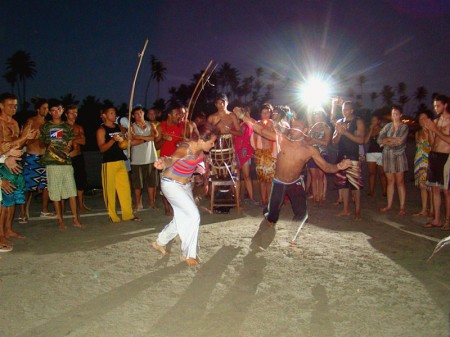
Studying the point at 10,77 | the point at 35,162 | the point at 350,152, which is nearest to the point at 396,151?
the point at 350,152

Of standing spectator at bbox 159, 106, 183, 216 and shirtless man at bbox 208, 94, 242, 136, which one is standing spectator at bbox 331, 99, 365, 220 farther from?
standing spectator at bbox 159, 106, 183, 216

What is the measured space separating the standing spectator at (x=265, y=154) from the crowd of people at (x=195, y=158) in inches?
0.8

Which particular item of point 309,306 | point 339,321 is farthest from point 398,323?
point 309,306

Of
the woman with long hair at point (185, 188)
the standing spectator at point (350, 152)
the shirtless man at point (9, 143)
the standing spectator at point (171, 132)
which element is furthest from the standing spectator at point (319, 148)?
the shirtless man at point (9, 143)

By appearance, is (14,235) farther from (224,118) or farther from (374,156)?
(374,156)

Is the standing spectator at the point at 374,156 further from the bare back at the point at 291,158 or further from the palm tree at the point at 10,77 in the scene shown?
the palm tree at the point at 10,77

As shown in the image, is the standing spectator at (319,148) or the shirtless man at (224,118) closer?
the standing spectator at (319,148)

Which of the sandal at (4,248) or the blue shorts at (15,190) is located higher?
the blue shorts at (15,190)

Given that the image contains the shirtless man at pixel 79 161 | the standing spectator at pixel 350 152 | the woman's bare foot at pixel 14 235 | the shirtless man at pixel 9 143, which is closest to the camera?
the shirtless man at pixel 9 143

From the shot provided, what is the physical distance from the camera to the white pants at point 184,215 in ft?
16.1

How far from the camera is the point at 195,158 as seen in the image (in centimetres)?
514

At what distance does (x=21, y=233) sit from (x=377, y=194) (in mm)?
7750

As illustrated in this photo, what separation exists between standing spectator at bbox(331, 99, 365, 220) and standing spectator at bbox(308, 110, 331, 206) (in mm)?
312

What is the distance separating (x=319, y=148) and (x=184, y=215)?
4.50 m
